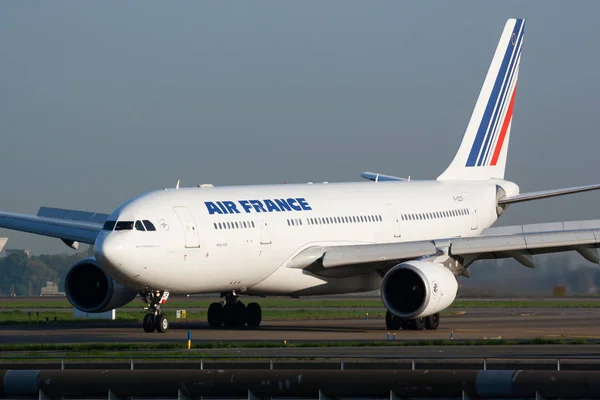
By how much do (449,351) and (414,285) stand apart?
29.6 ft

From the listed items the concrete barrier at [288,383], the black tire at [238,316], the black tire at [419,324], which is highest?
the black tire at [238,316]

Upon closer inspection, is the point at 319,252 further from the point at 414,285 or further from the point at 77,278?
the point at 77,278

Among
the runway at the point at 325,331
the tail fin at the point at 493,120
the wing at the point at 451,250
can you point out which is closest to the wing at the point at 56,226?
the runway at the point at 325,331

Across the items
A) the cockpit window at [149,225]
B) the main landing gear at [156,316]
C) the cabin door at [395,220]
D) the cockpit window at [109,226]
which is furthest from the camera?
the cabin door at [395,220]

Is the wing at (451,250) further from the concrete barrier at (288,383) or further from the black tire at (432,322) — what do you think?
the concrete barrier at (288,383)

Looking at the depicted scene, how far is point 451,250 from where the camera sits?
35469mm

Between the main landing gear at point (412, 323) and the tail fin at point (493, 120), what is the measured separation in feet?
36.5

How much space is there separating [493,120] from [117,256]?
2122 centimetres

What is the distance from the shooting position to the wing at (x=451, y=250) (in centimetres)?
3547

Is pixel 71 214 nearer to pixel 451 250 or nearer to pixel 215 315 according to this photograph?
pixel 215 315

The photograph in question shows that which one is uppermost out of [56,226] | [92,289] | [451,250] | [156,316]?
[56,226]

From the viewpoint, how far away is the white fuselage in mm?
32000

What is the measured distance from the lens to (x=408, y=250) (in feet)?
117

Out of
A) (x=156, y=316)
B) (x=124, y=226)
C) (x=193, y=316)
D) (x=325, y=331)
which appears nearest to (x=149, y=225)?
(x=124, y=226)
